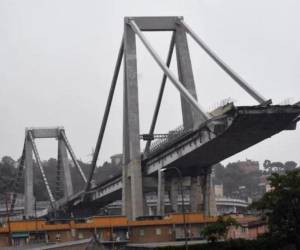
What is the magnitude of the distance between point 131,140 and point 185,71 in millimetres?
13109

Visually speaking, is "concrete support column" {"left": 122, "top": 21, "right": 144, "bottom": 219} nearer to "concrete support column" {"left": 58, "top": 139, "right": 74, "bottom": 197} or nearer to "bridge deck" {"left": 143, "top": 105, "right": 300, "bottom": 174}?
"bridge deck" {"left": 143, "top": 105, "right": 300, "bottom": 174}

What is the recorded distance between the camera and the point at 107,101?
405 feet

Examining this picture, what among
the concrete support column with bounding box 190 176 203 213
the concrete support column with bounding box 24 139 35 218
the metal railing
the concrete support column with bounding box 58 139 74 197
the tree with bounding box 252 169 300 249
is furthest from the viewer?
the concrete support column with bounding box 58 139 74 197

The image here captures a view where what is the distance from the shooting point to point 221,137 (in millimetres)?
83062

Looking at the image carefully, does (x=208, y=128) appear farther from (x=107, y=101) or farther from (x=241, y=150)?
(x=107, y=101)

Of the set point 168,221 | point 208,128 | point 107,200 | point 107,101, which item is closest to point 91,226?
point 168,221

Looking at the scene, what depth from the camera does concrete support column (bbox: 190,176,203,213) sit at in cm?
10675

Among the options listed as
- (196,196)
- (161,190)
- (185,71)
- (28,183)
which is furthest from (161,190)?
(28,183)

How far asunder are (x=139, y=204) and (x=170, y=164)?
7.62m

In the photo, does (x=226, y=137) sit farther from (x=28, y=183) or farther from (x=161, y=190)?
(x=28, y=183)

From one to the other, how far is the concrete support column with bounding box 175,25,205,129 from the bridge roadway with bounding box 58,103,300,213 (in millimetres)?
5253

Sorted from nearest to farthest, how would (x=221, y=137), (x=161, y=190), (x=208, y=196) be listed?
(x=221, y=137)
(x=161, y=190)
(x=208, y=196)

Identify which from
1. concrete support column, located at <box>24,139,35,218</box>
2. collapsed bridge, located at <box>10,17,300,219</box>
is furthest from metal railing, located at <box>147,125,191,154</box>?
concrete support column, located at <box>24,139,35,218</box>

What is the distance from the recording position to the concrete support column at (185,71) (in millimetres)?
102350
